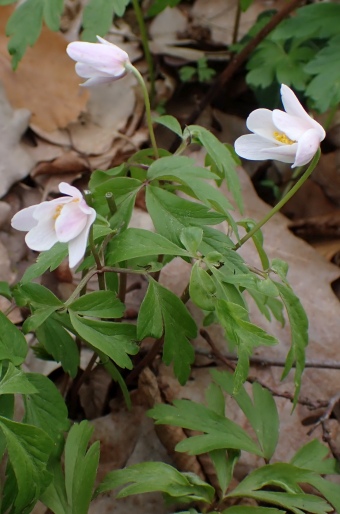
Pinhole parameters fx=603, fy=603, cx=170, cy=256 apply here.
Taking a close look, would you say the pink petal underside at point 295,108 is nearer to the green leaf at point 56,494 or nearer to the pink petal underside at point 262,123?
the pink petal underside at point 262,123

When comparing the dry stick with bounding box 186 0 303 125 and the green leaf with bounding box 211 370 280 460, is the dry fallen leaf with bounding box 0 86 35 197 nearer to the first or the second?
the dry stick with bounding box 186 0 303 125

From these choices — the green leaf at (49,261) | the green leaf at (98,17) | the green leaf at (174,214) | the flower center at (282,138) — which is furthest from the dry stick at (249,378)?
the green leaf at (98,17)

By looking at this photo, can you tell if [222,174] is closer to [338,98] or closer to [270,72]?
[338,98]

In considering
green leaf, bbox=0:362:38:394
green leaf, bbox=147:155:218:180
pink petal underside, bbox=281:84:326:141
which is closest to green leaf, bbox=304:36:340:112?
green leaf, bbox=147:155:218:180

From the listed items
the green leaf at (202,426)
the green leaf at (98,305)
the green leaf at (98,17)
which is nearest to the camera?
the green leaf at (98,305)

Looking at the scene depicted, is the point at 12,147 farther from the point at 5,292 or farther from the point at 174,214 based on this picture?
the point at 174,214

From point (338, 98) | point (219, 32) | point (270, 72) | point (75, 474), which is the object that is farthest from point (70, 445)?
point (219, 32)
